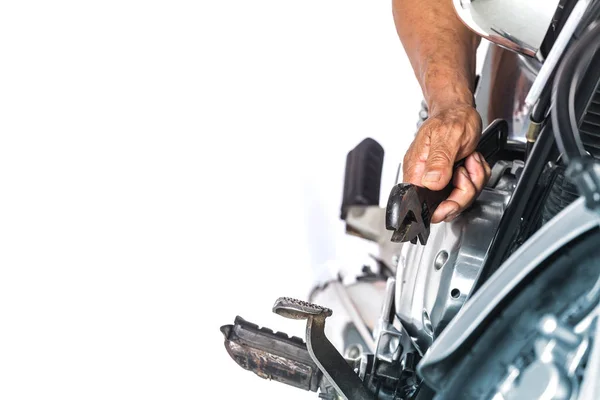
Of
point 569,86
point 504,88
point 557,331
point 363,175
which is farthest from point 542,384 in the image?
point 363,175

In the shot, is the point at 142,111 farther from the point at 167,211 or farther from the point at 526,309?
the point at 526,309

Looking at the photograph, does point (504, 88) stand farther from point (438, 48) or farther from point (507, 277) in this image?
point (507, 277)

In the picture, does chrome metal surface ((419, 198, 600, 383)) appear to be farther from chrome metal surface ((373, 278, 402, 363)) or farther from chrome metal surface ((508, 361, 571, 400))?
chrome metal surface ((373, 278, 402, 363))

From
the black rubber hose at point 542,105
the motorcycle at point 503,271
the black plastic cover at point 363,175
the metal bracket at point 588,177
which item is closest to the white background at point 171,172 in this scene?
the black plastic cover at point 363,175

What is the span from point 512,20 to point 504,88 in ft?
1.54

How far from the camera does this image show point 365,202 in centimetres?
194

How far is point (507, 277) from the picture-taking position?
2.21ft

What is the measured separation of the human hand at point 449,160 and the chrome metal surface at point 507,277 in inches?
12.4

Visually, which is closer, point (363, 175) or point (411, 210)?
point (411, 210)

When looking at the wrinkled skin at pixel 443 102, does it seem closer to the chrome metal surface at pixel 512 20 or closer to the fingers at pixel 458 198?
the fingers at pixel 458 198

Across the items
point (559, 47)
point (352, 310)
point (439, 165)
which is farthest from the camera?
point (352, 310)

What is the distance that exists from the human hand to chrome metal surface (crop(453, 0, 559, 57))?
132mm

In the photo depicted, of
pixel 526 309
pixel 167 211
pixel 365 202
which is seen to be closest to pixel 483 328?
pixel 526 309

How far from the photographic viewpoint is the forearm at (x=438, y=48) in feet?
3.92
